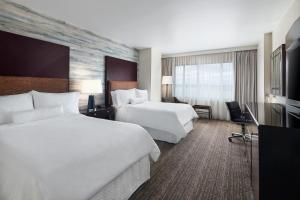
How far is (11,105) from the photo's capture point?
2.27 meters

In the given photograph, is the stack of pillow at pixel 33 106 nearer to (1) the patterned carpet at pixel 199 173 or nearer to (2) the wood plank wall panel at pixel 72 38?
(2) the wood plank wall panel at pixel 72 38

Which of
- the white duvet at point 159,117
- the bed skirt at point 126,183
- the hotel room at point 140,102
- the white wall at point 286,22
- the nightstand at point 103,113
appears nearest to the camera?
the hotel room at point 140,102

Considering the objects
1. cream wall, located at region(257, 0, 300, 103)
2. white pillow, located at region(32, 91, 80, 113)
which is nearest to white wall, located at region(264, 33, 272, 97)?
cream wall, located at region(257, 0, 300, 103)

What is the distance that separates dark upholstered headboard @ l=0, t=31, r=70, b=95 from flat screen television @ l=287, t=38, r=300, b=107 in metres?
3.69

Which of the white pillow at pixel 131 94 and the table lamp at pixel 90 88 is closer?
the table lamp at pixel 90 88

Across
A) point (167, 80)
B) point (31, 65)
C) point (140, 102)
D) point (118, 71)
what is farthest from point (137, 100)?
Answer: point (31, 65)

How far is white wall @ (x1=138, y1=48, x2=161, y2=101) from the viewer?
228 inches

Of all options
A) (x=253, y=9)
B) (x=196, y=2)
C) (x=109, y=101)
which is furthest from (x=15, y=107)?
(x=253, y=9)

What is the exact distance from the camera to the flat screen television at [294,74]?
1487 mm

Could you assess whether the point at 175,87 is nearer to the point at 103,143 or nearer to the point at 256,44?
the point at 256,44

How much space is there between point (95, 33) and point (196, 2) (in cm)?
264

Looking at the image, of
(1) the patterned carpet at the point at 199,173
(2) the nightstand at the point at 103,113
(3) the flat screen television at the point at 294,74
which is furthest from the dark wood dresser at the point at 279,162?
(2) the nightstand at the point at 103,113

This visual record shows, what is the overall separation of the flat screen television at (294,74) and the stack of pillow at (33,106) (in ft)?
9.95

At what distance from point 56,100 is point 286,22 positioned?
14.2 feet
